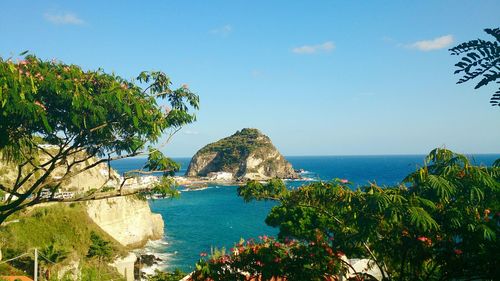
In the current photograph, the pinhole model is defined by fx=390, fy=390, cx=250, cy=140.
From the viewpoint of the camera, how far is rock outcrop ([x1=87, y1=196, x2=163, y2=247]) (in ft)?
140

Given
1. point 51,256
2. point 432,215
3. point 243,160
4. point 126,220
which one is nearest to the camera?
point 432,215

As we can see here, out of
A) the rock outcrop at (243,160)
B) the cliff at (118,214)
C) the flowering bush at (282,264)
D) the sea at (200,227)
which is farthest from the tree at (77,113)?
the rock outcrop at (243,160)

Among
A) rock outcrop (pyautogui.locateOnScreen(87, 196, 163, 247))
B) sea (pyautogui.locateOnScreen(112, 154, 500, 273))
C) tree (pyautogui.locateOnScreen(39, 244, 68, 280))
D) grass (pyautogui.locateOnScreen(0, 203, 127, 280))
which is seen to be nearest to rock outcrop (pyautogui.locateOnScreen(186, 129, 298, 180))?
sea (pyautogui.locateOnScreen(112, 154, 500, 273))

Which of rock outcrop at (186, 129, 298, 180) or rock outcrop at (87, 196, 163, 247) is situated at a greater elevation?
rock outcrop at (186, 129, 298, 180)

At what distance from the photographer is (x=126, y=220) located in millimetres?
46531

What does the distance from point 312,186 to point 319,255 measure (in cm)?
150

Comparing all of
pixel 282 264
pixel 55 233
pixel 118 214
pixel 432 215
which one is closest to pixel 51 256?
pixel 55 233

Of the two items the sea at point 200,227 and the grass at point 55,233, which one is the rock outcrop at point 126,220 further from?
the grass at point 55,233

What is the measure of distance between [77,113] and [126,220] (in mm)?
37621

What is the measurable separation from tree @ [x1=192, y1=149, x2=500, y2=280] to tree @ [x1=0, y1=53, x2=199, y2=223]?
5.77m

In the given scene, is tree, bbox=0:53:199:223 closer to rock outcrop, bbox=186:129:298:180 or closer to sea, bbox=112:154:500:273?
sea, bbox=112:154:500:273

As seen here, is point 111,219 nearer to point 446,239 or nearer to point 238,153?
point 446,239

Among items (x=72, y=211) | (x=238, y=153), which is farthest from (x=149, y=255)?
(x=238, y=153)

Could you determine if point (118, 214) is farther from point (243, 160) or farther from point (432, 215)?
point (243, 160)
